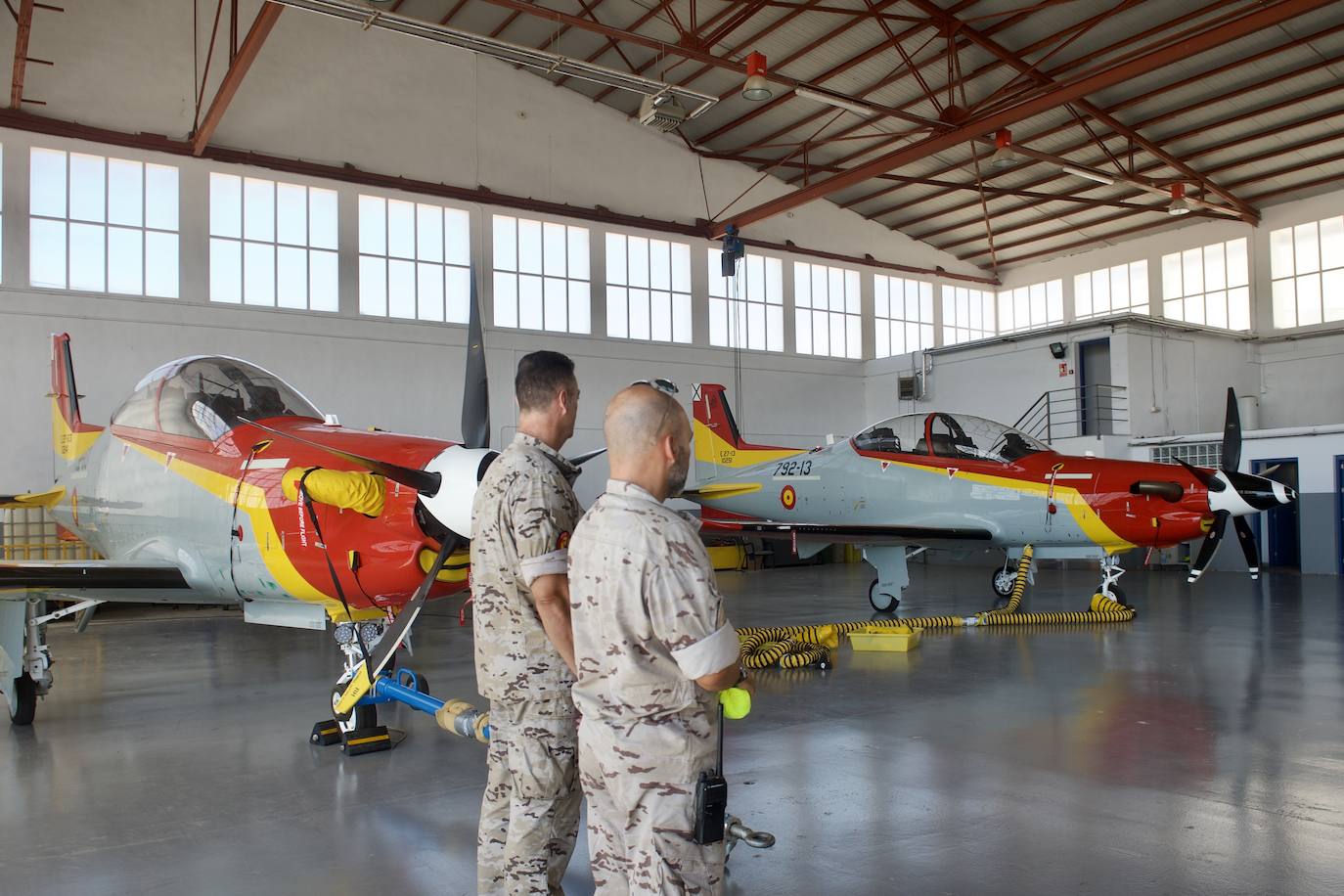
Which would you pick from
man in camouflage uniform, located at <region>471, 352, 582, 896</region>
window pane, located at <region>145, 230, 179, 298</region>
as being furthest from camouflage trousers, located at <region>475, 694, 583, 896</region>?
window pane, located at <region>145, 230, 179, 298</region>

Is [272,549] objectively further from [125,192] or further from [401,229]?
[401,229]

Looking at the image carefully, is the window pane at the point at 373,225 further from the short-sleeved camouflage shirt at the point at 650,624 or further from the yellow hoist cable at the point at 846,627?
the short-sleeved camouflage shirt at the point at 650,624

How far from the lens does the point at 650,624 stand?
2053 mm

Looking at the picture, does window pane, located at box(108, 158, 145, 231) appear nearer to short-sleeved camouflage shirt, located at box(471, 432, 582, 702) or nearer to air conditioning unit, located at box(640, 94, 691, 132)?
air conditioning unit, located at box(640, 94, 691, 132)

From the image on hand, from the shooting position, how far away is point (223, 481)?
5.74 meters

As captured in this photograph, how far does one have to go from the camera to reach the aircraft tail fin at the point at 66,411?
914cm

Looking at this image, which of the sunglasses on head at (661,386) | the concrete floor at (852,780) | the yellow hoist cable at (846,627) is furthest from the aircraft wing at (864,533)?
the sunglasses on head at (661,386)

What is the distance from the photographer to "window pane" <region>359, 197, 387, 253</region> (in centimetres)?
1855

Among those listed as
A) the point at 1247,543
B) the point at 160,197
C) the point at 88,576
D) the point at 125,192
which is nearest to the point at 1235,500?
the point at 1247,543

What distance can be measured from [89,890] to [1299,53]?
834 inches

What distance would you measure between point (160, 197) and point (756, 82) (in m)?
10.8

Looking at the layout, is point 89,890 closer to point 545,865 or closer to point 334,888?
point 334,888

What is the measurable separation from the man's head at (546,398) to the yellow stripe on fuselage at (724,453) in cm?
1268

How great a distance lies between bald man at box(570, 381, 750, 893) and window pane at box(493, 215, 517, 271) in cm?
1855
